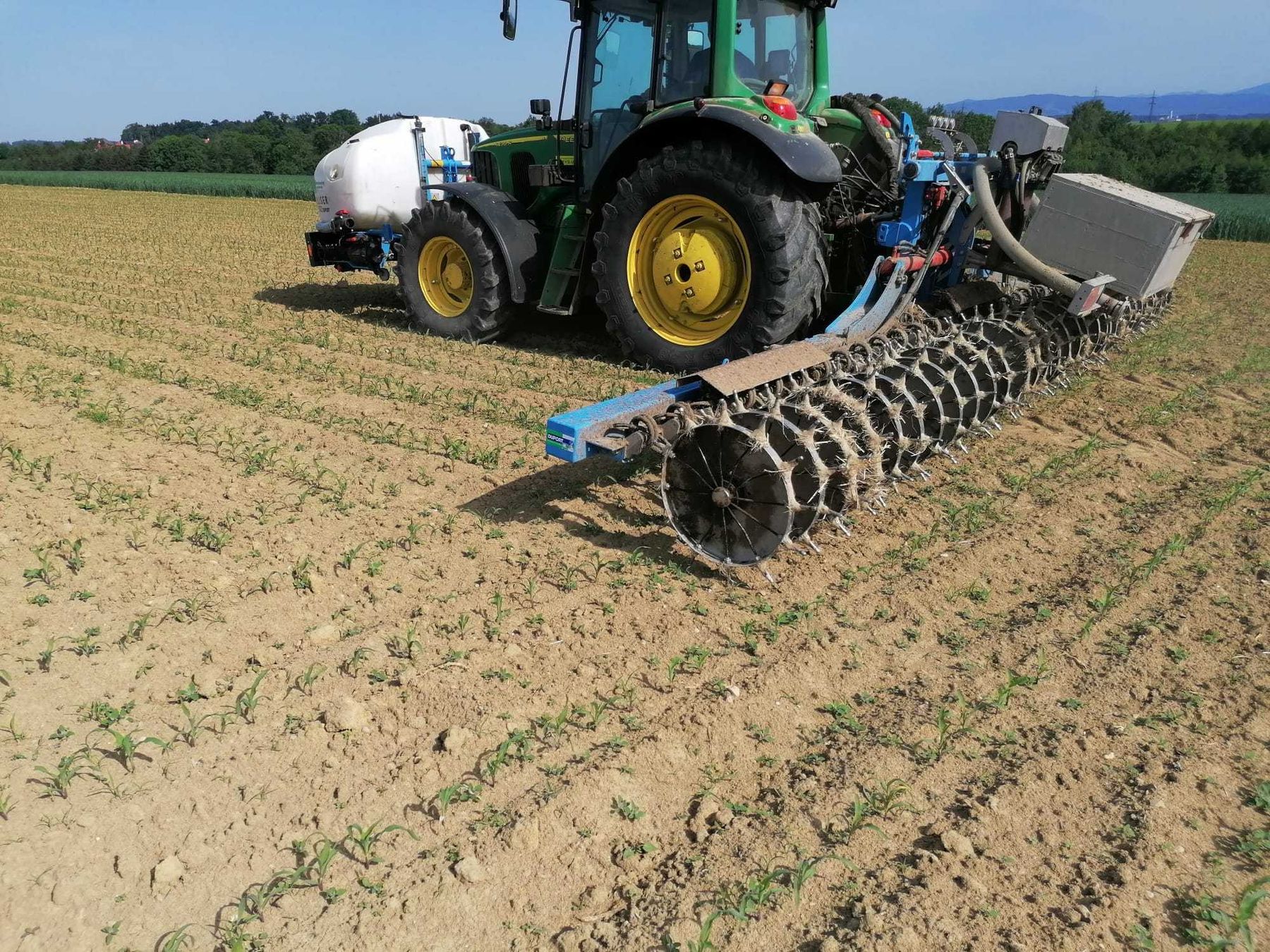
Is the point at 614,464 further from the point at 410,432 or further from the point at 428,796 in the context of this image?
the point at 428,796

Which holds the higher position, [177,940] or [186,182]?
[186,182]

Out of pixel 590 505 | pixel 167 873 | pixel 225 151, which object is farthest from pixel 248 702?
pixel 225 151

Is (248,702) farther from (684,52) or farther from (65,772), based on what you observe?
(684,52)

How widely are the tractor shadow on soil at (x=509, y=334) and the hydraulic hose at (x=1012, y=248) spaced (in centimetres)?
252

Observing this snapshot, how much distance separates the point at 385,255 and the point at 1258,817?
7.26m

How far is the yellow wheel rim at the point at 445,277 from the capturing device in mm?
6660

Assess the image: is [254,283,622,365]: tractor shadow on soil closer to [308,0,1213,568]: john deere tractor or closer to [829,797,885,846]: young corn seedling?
[308,0,1213,568]: john deere tractor

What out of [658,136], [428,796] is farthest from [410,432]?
[428,796]

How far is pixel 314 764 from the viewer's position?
2340 mm

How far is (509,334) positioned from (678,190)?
2.26 meters

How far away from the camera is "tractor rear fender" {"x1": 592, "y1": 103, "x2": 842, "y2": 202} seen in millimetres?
4781

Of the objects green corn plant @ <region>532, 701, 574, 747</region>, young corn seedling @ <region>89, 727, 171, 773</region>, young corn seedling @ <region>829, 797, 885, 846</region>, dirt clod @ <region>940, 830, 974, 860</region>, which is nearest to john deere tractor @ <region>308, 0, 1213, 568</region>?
green corn plant @ <region>532, 701, 574, 747</region>

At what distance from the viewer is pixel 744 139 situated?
500 centimetres

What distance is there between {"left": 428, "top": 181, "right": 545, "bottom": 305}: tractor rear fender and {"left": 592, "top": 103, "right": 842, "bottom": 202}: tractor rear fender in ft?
3.38
